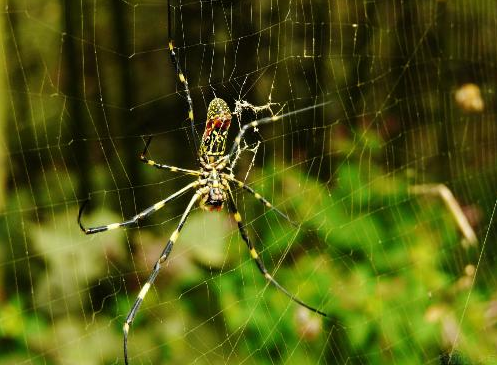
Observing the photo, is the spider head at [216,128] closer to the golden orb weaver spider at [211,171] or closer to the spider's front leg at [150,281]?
the golden orb weaver spider at [211,171]

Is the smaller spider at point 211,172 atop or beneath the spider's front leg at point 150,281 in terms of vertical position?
atop

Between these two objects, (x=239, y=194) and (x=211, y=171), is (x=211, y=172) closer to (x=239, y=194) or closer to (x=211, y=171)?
(x=211, y=171)

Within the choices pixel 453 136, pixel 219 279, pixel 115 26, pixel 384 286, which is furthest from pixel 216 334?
pixel 453 136

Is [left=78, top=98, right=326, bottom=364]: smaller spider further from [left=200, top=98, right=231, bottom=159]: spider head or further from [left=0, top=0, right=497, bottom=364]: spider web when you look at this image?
[left=0, top=0, right=497, bottom=364]: spider web

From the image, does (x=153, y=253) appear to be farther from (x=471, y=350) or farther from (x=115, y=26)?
(x=471, y=350)

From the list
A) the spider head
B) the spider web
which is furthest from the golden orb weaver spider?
the spider web

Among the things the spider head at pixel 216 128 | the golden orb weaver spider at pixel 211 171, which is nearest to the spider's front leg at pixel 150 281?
the golden orb weaver spider at pixel 211 171
